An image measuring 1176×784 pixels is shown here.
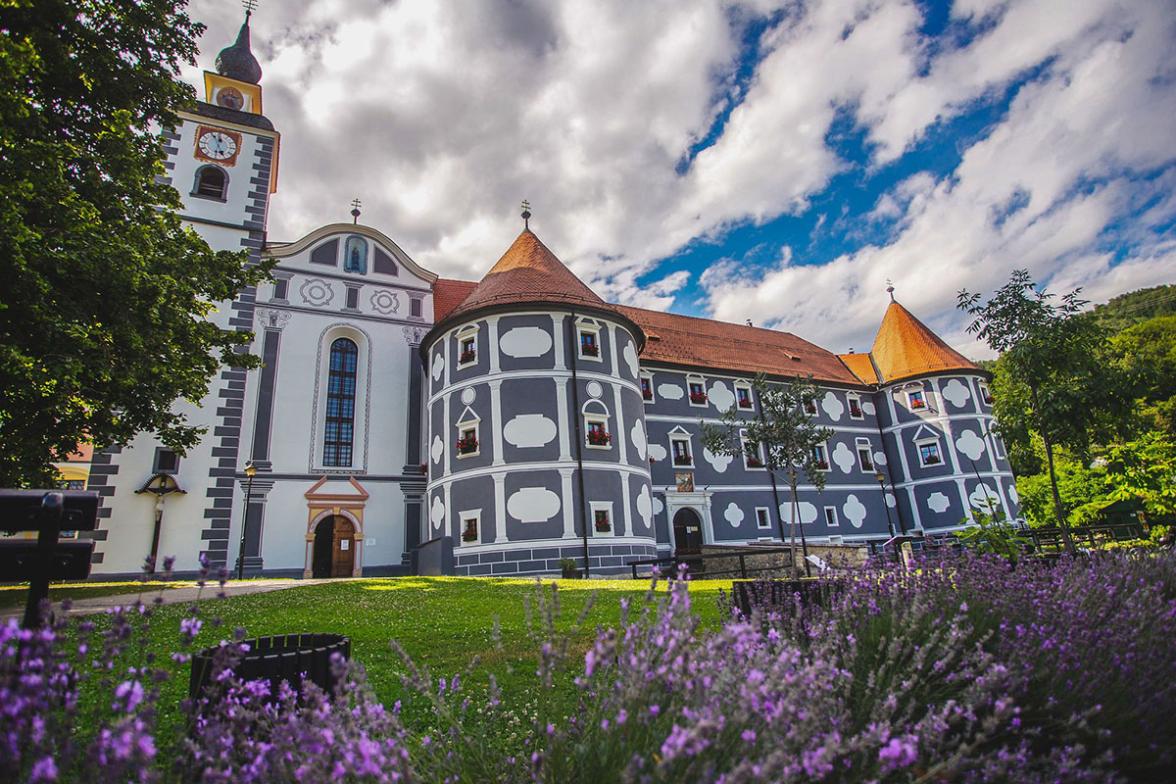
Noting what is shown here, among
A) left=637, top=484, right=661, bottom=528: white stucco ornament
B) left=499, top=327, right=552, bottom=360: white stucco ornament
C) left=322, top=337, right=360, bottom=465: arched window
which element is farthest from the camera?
left=322, top=337, right=360, bottom=465: arched window

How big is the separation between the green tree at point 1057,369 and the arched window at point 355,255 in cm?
2318

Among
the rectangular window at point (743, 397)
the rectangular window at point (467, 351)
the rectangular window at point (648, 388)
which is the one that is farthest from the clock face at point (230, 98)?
the rectangular window at point (743, 397)

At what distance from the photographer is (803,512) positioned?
30.9m

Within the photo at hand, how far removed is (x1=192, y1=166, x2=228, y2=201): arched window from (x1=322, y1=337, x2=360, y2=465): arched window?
298 inches

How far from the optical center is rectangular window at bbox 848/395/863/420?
120 ft

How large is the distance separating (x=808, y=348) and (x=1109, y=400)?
28275 mm

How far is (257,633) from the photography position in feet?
27.7

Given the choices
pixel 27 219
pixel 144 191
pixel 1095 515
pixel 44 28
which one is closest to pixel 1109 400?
pixel 144 191

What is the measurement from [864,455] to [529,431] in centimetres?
2270

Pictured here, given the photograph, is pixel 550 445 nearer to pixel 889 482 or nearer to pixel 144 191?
pixel 144 191

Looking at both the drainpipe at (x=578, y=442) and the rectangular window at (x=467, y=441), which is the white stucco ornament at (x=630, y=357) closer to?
the drainpipe at (x=578, y=442)

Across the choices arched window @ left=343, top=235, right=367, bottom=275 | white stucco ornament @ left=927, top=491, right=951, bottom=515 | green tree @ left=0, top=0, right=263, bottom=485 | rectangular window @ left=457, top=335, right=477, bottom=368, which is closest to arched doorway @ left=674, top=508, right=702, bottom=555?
rectangular window @ left=457, top=335, right=477, bottom=368

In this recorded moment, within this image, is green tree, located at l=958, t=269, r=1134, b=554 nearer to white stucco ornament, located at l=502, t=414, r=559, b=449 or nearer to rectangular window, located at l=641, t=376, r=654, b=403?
white stucco ornament, located at l=502, t=414, r=559, b=449

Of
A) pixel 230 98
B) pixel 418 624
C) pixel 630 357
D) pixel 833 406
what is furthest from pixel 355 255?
pixel 833 406
